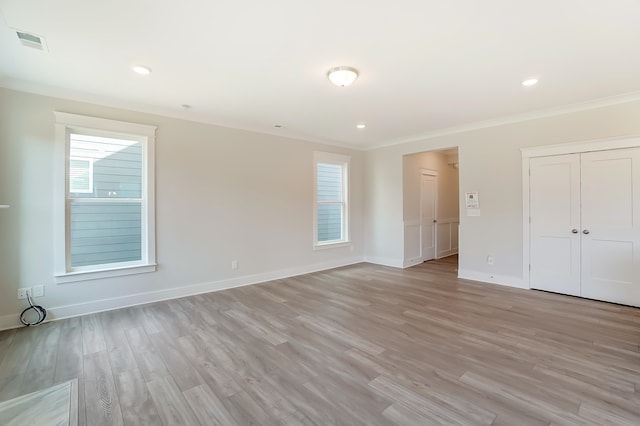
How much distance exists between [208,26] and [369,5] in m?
1.19

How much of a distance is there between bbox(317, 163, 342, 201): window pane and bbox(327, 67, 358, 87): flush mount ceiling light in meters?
3.05

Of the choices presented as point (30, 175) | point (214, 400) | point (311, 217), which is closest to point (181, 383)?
point (214, 400)

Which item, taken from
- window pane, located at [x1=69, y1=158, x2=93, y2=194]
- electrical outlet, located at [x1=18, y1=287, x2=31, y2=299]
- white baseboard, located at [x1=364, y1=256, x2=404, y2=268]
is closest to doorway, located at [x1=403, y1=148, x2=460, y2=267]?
white baseboard, located at [x1=364, y1=256, x2=404, y2=268]

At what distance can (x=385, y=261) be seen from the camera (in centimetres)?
623

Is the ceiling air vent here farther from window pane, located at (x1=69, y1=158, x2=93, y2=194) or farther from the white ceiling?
window pane, located at (x1=69, y1=158, x2=93, y2=194)

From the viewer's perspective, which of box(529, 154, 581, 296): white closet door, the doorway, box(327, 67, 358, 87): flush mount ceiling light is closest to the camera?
box(327, 67, 358, 87): flush mount ceiling light

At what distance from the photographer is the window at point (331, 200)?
5.82 metres

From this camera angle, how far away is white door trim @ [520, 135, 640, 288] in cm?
363

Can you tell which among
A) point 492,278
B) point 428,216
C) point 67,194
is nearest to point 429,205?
point 428,216

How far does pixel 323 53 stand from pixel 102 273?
358 centimetres

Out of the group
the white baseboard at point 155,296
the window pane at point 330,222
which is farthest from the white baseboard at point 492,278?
the white baseboard at point 155,296

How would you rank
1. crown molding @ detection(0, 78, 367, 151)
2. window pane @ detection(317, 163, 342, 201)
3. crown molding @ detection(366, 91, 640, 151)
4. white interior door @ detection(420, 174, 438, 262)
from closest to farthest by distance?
crown molding @ detection(0, 78, 367, 151) → crown molding @ detection(366, 91, 640, 151) → window pane @ detection(317, 163, 342, 201) → white interior door @ detection(420, 174, 438, 262)

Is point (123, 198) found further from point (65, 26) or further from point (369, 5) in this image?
point (369, 5)

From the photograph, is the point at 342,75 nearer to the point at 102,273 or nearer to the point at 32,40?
the point at 32,40
